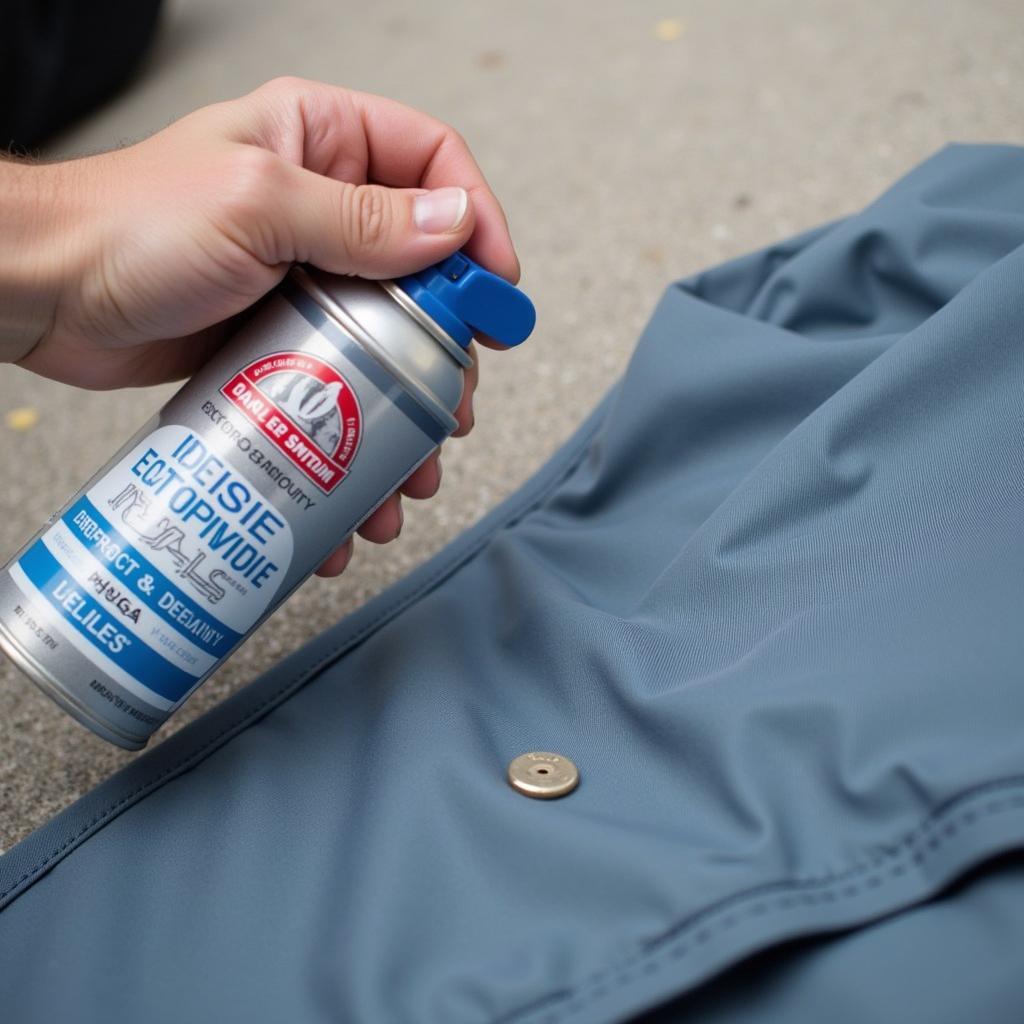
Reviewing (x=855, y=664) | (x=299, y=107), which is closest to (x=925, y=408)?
(x=855, y=664)

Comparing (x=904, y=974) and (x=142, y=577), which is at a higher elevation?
(x=142, y=577)

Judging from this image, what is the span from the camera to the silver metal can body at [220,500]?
539 millimetres

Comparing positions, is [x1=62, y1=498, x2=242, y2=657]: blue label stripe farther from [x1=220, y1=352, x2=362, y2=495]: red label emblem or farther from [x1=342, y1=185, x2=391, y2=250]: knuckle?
[x1=342, y1=185, x2=391, y2=250]: knuckle

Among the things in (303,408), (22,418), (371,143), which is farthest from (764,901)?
(22,418)

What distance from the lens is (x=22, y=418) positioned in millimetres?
1097

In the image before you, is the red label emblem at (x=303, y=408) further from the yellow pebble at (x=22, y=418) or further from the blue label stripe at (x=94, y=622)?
the yellow pebble at (x=22, y=418)

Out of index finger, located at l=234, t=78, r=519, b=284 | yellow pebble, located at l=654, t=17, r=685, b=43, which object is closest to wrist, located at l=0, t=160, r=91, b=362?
index finger, located at l=234, t=78, r=519, b=284

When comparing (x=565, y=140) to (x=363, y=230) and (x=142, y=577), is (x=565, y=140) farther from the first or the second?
(x=142, y=577)

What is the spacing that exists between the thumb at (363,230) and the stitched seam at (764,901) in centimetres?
34

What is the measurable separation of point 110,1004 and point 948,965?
351 mm

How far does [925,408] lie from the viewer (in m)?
0.58

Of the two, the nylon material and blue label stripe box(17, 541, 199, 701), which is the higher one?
blue label stripe box(17, 541, 199, 701)

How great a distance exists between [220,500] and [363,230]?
6.0 inches

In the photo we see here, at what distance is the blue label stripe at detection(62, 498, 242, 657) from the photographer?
A: 0.54m
